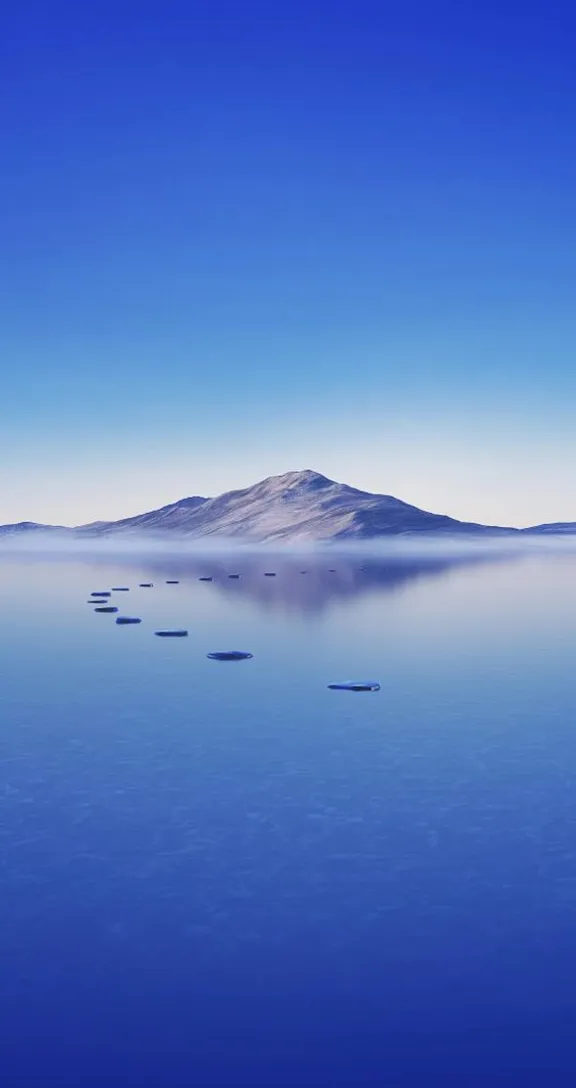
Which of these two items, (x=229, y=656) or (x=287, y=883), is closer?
(x=287, y=883)

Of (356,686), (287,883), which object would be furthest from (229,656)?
(287,883)

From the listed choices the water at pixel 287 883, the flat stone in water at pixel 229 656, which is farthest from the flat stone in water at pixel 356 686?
the flat stone in water at pixel 229 656

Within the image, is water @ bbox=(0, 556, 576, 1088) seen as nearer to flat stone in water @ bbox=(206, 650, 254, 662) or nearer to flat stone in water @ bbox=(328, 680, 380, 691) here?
flat stone in water @ bbox=(328, 680, 380, 691)

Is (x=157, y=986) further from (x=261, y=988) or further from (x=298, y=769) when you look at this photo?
(x=298, y=769)

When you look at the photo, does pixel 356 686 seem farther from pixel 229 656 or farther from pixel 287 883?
pixel 287 883

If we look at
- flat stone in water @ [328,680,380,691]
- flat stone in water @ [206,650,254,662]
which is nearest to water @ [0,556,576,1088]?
flat stone in water @ [328,680,380,691]

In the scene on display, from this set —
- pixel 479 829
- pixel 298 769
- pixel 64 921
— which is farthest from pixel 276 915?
pixel 298 769

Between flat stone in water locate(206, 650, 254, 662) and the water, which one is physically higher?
flat stone in water locate(206, 650, 254, 662)

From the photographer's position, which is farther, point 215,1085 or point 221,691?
point 221,691

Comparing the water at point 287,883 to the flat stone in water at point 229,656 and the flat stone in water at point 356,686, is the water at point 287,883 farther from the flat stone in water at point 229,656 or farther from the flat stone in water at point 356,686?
the flat stone in water at point 229,656
